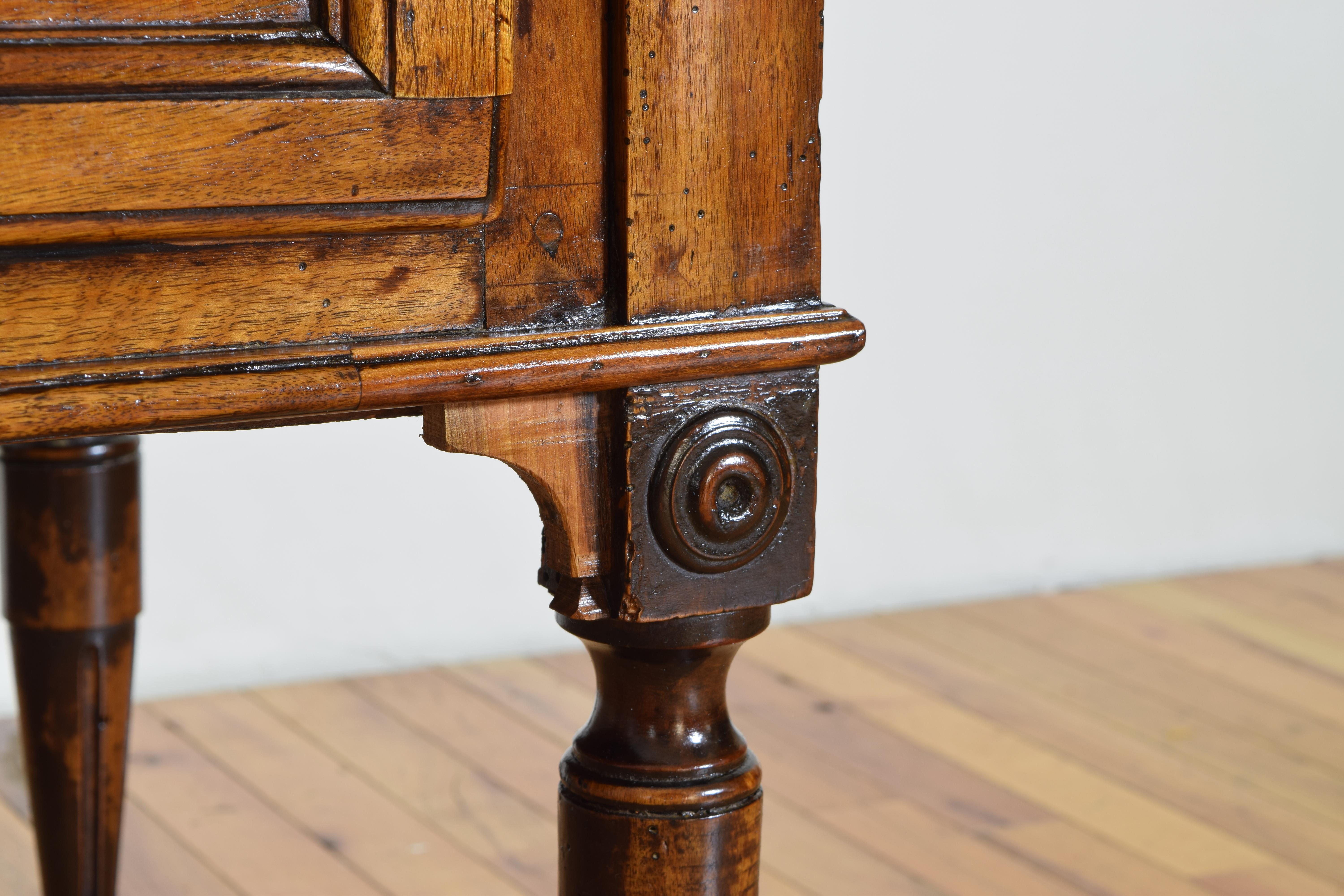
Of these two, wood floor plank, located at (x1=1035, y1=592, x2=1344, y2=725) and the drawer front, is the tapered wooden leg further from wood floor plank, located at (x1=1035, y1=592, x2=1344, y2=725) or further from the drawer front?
wood floor plank, located at (x1=1035, y1=592, x2=1344, y2=725)

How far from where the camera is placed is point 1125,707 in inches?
77.1

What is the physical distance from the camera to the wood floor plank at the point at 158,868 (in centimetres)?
148

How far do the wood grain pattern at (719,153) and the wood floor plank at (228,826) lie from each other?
1.00 metres

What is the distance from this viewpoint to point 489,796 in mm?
1689

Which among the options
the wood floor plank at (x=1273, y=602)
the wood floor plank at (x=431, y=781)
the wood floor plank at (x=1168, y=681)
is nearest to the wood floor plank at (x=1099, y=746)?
the wood floor plank at (x=1168, y=681)

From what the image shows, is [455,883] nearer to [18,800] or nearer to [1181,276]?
[18,800]

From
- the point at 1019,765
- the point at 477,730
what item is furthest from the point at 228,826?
the point at 1019,765

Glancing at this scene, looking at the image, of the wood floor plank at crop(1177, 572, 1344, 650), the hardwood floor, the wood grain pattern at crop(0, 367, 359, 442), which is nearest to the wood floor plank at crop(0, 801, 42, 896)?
the hardwood floor

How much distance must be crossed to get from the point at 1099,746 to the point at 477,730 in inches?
27.8

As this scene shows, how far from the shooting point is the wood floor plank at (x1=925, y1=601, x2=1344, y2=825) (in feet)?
5.74

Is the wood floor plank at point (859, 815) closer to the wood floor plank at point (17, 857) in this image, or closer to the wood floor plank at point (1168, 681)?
the wood floor plank at point (1168, 681)

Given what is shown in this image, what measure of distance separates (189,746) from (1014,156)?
1.34 metres

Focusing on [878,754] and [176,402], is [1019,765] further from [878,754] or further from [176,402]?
[176,402]

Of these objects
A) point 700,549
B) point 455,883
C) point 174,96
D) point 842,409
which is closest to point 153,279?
point 174,96
